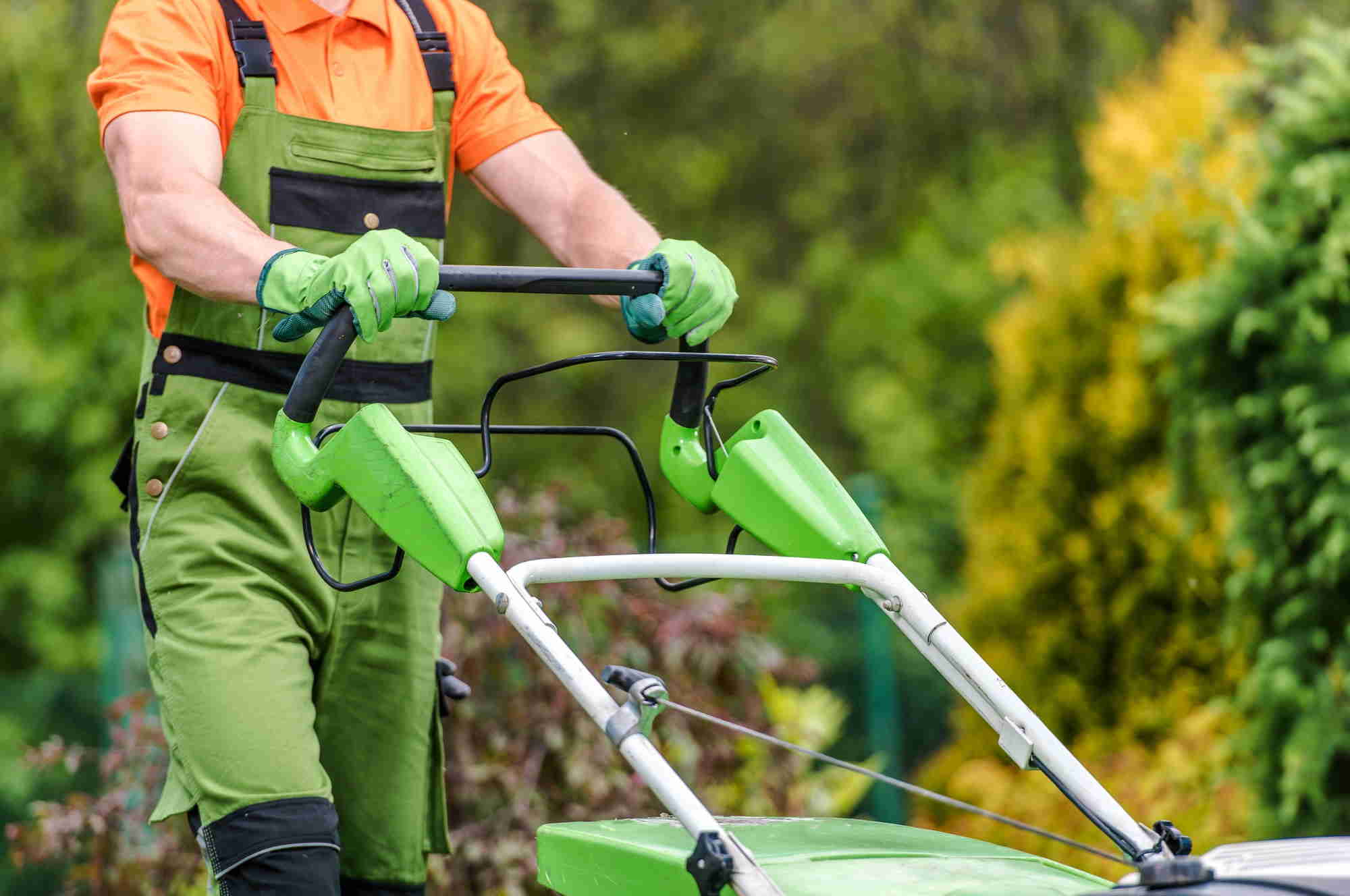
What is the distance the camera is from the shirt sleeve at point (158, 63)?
225 centimetres

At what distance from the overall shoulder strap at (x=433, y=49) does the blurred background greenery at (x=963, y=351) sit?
1982 millimetres

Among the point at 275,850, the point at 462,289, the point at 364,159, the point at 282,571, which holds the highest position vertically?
the point at 364,159

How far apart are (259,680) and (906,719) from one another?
4.92 m

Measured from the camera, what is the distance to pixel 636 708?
1.81 meters

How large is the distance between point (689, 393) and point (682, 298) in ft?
0.61

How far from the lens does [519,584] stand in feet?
6.41

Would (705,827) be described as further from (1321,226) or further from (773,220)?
(773,220)

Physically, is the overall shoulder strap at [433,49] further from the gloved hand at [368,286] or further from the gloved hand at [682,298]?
the gloved hand at [368,286]

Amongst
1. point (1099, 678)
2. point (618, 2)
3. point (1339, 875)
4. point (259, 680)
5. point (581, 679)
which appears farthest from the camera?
point (618, 2)

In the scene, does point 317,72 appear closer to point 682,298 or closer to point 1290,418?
point 682,298

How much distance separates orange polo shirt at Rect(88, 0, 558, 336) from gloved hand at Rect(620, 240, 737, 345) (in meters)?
0.51

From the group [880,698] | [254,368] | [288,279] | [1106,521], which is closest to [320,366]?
[288,279]

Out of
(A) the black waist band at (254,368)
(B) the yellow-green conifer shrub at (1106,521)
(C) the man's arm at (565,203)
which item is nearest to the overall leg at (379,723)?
(A) the black waist band at (254,368)

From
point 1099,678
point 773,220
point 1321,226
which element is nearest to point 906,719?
point 1099,678
